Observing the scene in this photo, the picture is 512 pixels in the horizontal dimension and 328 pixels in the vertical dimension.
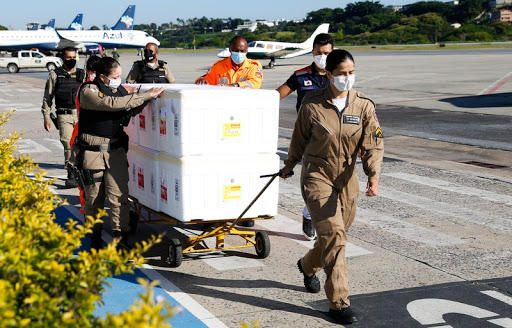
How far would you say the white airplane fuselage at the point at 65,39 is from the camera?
277 feet

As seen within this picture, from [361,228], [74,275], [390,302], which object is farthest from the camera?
[361,228]

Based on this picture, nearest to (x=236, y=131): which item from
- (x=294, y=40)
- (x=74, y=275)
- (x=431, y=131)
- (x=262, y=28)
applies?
(x=74, y=275)

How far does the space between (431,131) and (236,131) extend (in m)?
12.2

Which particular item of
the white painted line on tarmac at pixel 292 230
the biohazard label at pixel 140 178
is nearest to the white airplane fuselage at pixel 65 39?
the white painted line on tarmac at pixel 292 230

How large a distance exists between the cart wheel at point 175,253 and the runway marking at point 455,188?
5.14 m

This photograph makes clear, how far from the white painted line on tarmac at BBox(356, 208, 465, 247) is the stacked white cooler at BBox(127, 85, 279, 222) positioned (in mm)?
1970

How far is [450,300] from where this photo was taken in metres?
6.22

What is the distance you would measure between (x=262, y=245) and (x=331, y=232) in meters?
1.84

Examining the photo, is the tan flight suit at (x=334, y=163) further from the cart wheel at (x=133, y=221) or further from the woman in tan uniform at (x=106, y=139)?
the cart wheel at (x=133, y=221)

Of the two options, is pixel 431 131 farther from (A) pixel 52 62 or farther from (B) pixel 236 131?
(A) pixel 52 62

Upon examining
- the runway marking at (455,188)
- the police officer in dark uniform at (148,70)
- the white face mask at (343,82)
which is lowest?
the runway marking at (455,188)

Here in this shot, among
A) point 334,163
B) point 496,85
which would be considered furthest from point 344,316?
point 496,85

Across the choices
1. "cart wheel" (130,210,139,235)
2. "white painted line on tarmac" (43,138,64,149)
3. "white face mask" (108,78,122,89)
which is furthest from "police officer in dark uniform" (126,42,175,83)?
"white painted line on tarmac" (43,138,64,149)

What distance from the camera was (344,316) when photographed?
224 inches
